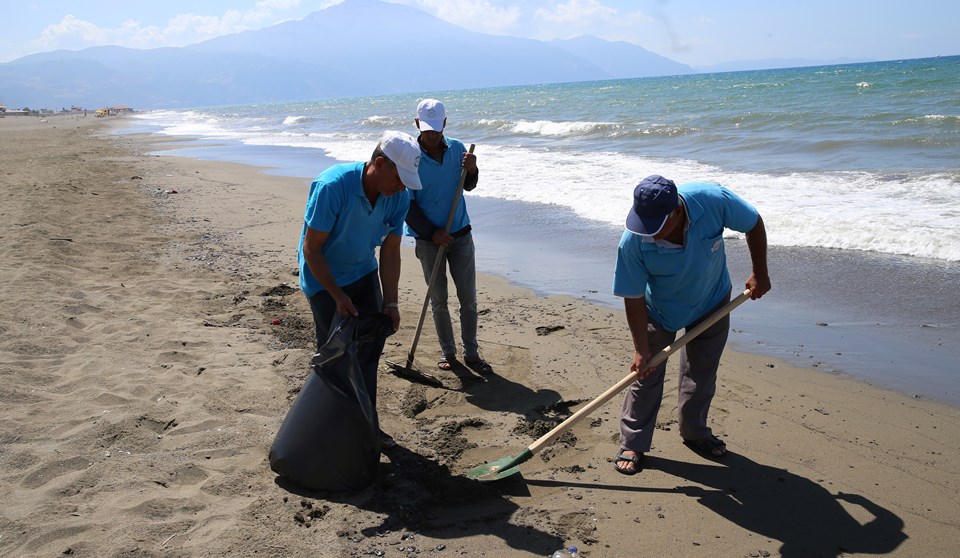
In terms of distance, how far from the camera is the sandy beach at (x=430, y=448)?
299 cm

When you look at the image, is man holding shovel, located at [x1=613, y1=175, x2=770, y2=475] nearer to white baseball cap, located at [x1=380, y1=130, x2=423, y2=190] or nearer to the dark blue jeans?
white baseball cap, located at [x1=380, y1=130, x2=423, y2=190]

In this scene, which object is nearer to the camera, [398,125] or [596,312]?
[596,312]

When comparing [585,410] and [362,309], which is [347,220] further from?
[585,410]

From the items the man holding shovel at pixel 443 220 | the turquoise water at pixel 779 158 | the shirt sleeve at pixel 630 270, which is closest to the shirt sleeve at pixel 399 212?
the man holding shovel at pixel 443 220

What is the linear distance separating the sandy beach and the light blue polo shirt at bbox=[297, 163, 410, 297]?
991 millimetres

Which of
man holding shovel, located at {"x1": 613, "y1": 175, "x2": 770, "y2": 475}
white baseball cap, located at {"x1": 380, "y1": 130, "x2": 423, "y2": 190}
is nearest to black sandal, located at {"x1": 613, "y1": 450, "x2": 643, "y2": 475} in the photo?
man holding shovel, located at {"x1": 613, "y1": 175, "x2": 770, "y2": 475}

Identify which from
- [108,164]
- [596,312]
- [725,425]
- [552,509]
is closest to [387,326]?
[552,509]

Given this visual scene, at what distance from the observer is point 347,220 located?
3262 millimetres

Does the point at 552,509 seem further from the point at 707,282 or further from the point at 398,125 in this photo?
the point at 398,125

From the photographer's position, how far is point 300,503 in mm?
3238

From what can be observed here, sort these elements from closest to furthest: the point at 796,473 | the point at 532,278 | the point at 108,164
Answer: the point at 796,473 < the point at 532,278 < the point at 108,164

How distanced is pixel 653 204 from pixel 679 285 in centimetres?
54

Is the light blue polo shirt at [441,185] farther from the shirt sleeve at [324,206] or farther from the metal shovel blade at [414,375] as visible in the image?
the shirt sleeve at [324,206]

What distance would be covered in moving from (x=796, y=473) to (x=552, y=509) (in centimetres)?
120
